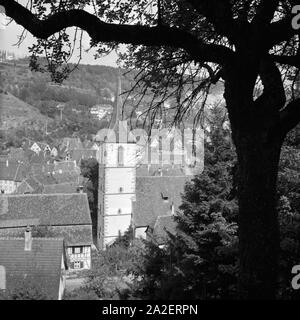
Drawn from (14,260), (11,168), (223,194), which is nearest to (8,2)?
Result: (223,194)

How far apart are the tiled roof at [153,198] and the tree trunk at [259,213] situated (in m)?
34.5

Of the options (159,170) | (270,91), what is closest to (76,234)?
(159,170)

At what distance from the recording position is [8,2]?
10.4 feet

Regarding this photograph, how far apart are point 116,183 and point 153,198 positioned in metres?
3.68

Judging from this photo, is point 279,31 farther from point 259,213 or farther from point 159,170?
point 159,170

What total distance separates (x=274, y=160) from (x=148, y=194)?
37.3 meters

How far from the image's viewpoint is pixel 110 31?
327 cm

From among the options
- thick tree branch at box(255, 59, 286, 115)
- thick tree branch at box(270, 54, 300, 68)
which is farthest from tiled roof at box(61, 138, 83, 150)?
thick tree branch at box(255, 59, 286, 115)

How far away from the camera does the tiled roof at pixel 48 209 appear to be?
1334 inches

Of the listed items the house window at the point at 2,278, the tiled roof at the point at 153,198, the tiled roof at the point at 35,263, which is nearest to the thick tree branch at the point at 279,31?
the house window at the point at 2,278

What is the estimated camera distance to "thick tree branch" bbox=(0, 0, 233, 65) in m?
3.19

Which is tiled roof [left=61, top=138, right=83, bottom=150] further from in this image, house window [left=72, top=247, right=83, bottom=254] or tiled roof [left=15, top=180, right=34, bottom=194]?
house window [left=72, top=247, right=83, bottom=254]

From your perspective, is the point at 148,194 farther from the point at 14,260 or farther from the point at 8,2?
the point at 8,2

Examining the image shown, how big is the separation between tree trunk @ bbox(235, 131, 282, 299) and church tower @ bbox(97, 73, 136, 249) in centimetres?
3616
